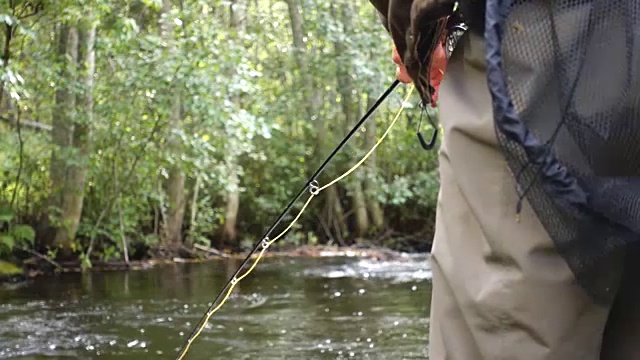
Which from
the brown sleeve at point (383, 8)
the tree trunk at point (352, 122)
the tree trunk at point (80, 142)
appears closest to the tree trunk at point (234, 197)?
the tree trunk at point (352, 122)

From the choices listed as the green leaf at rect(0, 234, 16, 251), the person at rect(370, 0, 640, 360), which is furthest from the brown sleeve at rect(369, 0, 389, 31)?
the green leaf at rect(0, 234, 16, 251)

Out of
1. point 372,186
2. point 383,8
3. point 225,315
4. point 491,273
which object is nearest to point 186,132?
point 372,186

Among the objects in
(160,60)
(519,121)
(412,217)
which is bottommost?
A: (412,217)

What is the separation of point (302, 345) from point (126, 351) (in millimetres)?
1248

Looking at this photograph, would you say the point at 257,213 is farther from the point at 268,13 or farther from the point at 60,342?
the point at 60,342

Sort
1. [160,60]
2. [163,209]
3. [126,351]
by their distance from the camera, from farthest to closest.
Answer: [163,209] → [160,60] → [126,351]

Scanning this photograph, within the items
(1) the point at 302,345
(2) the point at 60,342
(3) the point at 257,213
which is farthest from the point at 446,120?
(3) the point at 257,213

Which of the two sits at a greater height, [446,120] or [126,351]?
[446,120]

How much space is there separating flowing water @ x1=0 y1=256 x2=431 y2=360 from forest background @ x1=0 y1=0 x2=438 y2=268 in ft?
5.58

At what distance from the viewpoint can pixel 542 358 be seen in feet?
4.19

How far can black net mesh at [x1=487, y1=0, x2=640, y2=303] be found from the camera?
127 cm

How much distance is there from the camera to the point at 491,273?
1306 mm

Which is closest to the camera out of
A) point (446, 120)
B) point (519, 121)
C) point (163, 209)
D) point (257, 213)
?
point (519, 121)

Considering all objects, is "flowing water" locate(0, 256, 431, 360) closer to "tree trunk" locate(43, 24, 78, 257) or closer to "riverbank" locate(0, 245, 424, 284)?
"riverbank" locate(0, 245, 424, 284)
